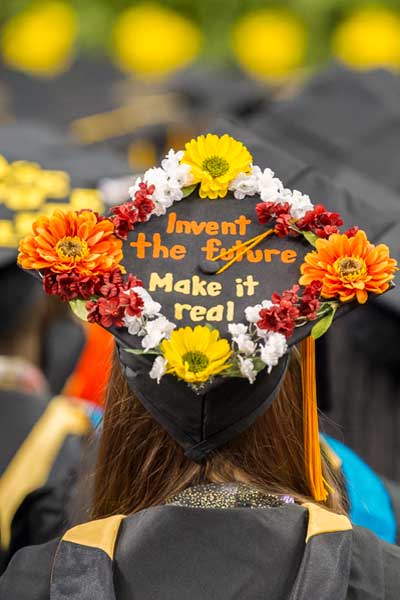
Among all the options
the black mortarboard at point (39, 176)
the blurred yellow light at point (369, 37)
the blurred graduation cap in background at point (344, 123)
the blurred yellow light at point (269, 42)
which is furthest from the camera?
the blurred yellow light at point (269, 42)

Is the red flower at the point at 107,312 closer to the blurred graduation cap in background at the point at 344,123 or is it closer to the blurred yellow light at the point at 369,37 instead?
the blurred graduation cap in background at the point at 344,123

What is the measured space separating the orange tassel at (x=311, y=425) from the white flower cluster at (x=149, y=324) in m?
0.22

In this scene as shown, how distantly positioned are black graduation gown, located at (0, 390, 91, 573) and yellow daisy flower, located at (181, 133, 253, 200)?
2.29ft

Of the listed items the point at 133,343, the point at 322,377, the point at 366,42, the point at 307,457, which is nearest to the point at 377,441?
the point at 322,377

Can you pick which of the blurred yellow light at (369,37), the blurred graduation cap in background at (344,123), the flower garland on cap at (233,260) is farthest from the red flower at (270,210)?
the blurred yellow light at (369,37)

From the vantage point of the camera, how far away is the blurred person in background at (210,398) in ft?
4.28

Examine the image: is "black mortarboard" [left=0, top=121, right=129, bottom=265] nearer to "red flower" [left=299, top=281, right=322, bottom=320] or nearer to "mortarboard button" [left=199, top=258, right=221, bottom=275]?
"mortarboard button" [left=199, top=258, right=221, bottom=275]

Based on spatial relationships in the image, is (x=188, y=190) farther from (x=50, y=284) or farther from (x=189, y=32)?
(x=189, y=32)

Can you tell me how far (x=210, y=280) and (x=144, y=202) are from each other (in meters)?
0.14

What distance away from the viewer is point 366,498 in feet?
5.71

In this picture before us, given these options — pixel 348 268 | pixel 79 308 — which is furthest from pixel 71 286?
pixel 348 268

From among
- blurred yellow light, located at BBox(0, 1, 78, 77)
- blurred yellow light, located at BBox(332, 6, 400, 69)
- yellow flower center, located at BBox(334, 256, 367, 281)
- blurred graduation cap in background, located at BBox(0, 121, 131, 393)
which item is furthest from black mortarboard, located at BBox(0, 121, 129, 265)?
blurred yellow light, located at BBox(0, 1, 78, 77)

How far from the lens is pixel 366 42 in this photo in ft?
21.6

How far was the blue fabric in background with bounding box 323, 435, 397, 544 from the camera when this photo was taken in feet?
5.58
